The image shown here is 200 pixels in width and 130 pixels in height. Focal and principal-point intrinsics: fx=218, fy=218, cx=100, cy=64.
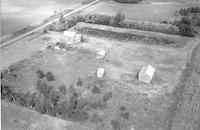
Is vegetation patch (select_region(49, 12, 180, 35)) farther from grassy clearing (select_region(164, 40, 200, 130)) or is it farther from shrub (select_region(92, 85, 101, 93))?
shrub (select_region(92, 85, 101, 93))

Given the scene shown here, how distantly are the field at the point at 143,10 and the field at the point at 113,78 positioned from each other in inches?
190

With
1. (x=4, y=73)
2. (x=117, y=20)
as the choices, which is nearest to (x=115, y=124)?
(x=4, y=73)

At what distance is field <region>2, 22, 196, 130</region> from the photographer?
645cm

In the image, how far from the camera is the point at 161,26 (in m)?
13.4

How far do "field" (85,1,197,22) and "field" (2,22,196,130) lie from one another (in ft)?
15.8

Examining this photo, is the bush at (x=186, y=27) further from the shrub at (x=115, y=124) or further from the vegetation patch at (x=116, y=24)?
the shrub at (x=115, y=124)

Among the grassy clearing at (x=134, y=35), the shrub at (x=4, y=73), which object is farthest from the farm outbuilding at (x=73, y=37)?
the shrub at (x=4, y=73)

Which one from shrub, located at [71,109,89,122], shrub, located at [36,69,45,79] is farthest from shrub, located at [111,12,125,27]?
shrub, located at [71,109,89,122]

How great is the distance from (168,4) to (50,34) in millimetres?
12257

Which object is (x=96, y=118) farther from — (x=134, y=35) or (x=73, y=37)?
(x=134, y=35)

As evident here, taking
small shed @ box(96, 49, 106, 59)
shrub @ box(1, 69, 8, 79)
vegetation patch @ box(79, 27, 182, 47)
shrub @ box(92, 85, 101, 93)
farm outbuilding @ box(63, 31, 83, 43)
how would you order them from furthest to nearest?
vegetation patch @ box(79, 27, 182, 47), farm outbuilding @ box(63, 31, 83, 43), small shed @ box(96, 49, 106, 59), shrub @ box(1, 69, 8, 79), shrub @ box(92, 85, 101, 93)

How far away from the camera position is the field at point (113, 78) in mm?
6449

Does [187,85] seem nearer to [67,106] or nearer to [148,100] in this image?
[148,100]

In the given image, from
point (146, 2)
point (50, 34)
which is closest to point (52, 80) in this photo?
point (50, 34)
